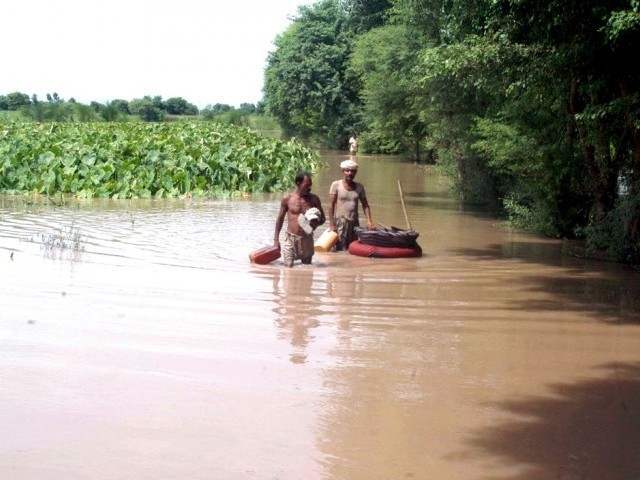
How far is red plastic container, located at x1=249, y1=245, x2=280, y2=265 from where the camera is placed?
43.9 ft

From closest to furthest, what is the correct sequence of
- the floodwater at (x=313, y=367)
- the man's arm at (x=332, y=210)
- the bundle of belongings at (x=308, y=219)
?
the floodwater at (x=313, y=367) → the bundle of belongings at (x=308, y=219) → the man's arm at (x=332, y=210)

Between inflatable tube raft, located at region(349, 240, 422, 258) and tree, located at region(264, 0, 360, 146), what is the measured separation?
50.0 m

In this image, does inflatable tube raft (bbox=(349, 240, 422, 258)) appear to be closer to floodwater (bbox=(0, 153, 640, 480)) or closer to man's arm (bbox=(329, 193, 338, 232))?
floodwater (bbox=(0, 153, 640, 480))

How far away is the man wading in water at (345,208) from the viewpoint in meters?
14.9

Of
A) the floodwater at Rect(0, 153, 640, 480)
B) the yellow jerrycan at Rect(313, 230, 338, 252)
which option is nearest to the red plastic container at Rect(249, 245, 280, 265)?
the floodwater at Rect(0, 153, 640, 480)

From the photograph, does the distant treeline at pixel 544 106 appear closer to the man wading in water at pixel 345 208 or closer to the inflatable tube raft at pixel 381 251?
the man wading in water at pixel 345 208

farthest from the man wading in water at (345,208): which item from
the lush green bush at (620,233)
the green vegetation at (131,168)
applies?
the green vegetation at (131,168)

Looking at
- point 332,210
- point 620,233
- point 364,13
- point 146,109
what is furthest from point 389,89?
point 146,109

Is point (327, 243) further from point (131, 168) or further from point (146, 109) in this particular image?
point (146, 109)

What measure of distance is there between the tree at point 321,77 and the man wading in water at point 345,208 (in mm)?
49259

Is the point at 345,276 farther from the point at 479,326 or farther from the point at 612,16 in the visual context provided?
the point at 612,16

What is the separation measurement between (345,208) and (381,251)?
1.26 m

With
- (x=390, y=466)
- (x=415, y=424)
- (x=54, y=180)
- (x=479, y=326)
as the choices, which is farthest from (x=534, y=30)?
(x=54, y=180)

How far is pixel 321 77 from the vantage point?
65750 millimetres
